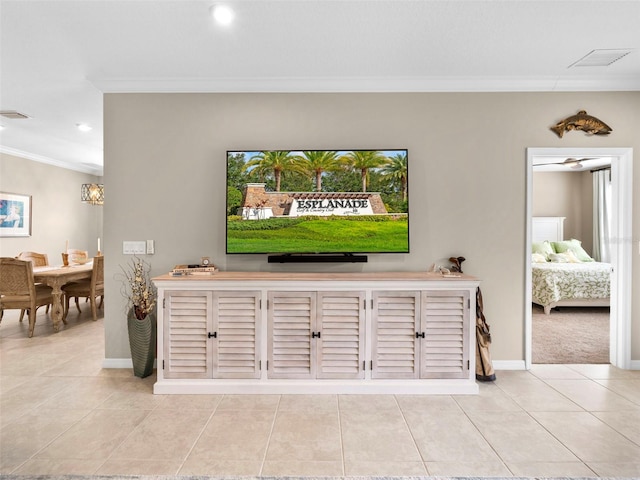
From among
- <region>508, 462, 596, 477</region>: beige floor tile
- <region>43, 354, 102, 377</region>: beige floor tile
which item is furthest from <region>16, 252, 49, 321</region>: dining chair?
<region>508, 462, 596, 477</region>: beige floor tile

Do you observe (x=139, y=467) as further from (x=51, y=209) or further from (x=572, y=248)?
(x=572, y=248)

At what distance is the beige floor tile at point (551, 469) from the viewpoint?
1.89 m

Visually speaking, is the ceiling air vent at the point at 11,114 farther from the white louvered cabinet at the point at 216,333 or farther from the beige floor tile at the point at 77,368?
the white louvered cabinet at the point at 216,333

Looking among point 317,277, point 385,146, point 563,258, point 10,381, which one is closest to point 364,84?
point 385,146

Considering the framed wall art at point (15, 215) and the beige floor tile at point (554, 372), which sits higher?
the framed wall art at point (15, 215)

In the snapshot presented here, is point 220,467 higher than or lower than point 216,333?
lower

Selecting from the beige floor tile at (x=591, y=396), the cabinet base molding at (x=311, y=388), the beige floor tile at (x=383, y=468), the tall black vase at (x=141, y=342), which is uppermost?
the tall black vase at (x=141, y=342)

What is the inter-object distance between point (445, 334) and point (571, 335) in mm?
2589

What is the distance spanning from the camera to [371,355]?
2.86 meters

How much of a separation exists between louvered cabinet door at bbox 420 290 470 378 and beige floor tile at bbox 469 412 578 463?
40cm

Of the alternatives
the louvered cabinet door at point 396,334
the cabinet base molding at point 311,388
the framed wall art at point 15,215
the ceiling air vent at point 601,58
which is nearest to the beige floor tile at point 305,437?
the cabinet base molding at point 311,388

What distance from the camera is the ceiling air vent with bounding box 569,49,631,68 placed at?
9.21 ft

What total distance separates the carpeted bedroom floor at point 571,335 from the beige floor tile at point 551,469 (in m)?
1.79

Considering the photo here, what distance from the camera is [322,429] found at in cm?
233
